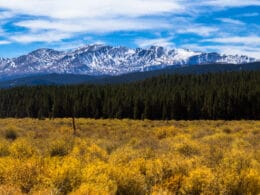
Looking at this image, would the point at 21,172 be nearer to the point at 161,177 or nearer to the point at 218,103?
the point at 161,177

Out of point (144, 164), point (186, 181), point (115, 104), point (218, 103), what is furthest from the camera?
point (115, 104)

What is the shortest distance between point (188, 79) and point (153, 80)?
17.0m

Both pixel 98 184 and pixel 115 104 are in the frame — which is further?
pixel 115 104

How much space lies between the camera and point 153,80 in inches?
6599

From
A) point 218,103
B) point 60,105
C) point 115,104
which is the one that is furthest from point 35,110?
point 218,103

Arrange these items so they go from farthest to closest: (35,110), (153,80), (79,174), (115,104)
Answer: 1. (153,80)
2. (35,110)
3. (115,104)
4. (79,174)

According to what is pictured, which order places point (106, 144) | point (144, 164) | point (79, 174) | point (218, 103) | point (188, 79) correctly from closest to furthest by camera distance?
point (79, 174) < point (144, 164) < point (106, 144) < point (218, 103) < point (188, 79)

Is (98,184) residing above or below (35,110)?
above

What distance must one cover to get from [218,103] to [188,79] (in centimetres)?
6016

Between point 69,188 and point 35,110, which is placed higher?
point 69,188

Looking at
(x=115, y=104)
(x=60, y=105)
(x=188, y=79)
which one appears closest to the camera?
(x=115, y=104)

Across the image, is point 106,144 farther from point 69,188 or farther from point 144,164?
point 69,188

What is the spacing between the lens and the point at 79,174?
10344 millimetres

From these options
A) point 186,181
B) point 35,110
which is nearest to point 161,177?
point 186,181
